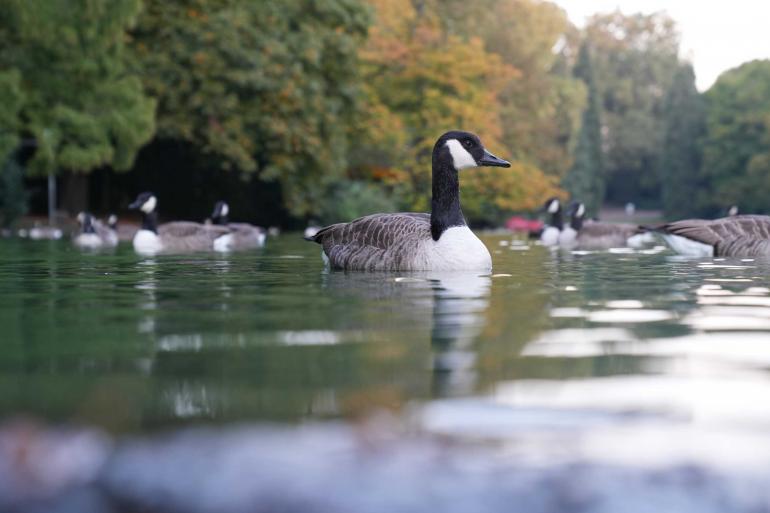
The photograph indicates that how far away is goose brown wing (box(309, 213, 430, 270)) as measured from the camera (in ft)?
40.7

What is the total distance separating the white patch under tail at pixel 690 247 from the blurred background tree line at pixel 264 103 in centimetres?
2059

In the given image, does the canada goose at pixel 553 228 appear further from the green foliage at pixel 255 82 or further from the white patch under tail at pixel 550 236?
the green foliage at pixel 255 82

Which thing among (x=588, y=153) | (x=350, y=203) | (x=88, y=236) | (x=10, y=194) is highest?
(x=588, y=153)

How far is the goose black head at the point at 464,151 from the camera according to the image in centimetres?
1341

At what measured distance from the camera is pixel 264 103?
130 feet

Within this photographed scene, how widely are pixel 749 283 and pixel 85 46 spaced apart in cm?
2681

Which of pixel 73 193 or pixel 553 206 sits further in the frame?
pixel 73 193

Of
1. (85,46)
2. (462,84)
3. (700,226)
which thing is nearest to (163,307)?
(700,226)

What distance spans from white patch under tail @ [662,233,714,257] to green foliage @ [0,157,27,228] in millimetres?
24345

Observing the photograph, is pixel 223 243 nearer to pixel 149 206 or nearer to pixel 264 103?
pixel 149 206

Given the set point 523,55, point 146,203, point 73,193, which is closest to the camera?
point 146,203

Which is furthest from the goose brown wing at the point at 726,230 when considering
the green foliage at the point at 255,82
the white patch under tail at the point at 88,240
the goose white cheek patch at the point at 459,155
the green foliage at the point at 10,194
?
the green foliage at the point at 10,194

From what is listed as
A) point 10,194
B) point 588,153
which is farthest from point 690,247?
point 588,153

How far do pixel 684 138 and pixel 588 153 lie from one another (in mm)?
8841
